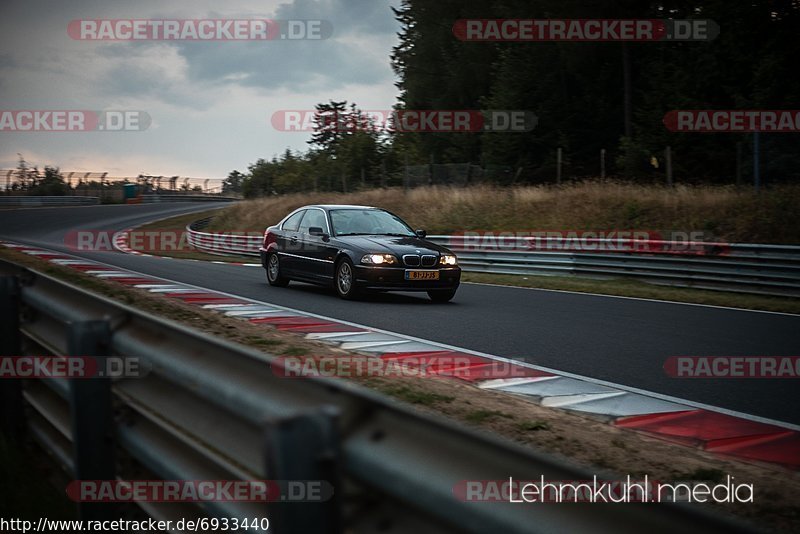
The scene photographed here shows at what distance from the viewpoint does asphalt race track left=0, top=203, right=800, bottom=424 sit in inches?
267

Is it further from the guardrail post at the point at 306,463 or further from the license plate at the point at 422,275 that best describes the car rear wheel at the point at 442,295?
the guardrail post at the point at 306,463

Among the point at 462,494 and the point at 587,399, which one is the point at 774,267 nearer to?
the point at 587,399

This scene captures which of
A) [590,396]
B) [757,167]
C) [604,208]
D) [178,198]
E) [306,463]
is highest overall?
[178,198]

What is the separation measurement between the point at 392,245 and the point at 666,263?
7084mm

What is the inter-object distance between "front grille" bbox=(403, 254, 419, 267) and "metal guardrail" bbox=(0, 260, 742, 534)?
8.59 metres

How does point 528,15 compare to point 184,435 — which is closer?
point 184,435

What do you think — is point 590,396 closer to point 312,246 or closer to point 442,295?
point 442,295

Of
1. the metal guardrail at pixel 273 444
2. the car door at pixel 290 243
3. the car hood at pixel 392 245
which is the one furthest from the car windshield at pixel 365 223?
the metal guardrail at pixel 273 444

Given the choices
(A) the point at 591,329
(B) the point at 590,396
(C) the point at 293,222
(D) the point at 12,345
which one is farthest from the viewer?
(C) the point at 293,222

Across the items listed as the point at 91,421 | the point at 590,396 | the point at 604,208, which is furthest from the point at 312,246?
the point at 604,208

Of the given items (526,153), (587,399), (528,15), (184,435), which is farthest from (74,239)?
(184,435)

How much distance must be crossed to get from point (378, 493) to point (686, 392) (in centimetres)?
530

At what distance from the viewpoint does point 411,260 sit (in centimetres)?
1243

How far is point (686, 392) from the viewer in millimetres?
6492
